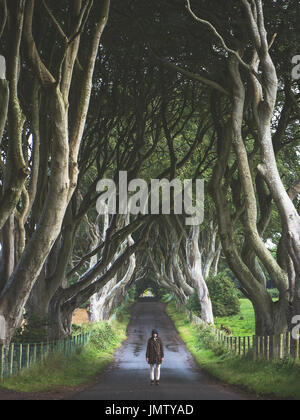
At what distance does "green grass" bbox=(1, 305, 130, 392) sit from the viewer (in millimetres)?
14484

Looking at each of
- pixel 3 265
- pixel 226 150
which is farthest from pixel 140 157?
pixel 3 265

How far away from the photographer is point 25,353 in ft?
53.0

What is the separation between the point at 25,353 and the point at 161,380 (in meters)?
4.33

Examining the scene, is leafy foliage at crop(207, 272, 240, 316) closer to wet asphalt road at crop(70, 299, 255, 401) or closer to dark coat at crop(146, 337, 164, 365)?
wet asphalt road at crop(70, 299, 255, 401)

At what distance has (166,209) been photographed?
24.4 metres

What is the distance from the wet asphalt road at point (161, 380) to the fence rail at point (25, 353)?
179 centimetres

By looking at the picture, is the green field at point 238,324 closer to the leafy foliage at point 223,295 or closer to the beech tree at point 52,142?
the leafy foliage at point 223,295

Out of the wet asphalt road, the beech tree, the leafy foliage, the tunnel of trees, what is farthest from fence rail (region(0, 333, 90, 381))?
the leafy foliage

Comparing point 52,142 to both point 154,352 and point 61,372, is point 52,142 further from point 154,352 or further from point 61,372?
point 61,372

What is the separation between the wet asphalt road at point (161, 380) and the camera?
12.9 metres

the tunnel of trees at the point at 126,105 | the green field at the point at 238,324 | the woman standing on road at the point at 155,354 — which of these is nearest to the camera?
the tunnel of trees at the point at 126,105

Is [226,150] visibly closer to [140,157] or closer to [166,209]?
[140,157]

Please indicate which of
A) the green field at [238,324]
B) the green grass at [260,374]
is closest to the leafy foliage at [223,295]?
the green field at [238,324]
